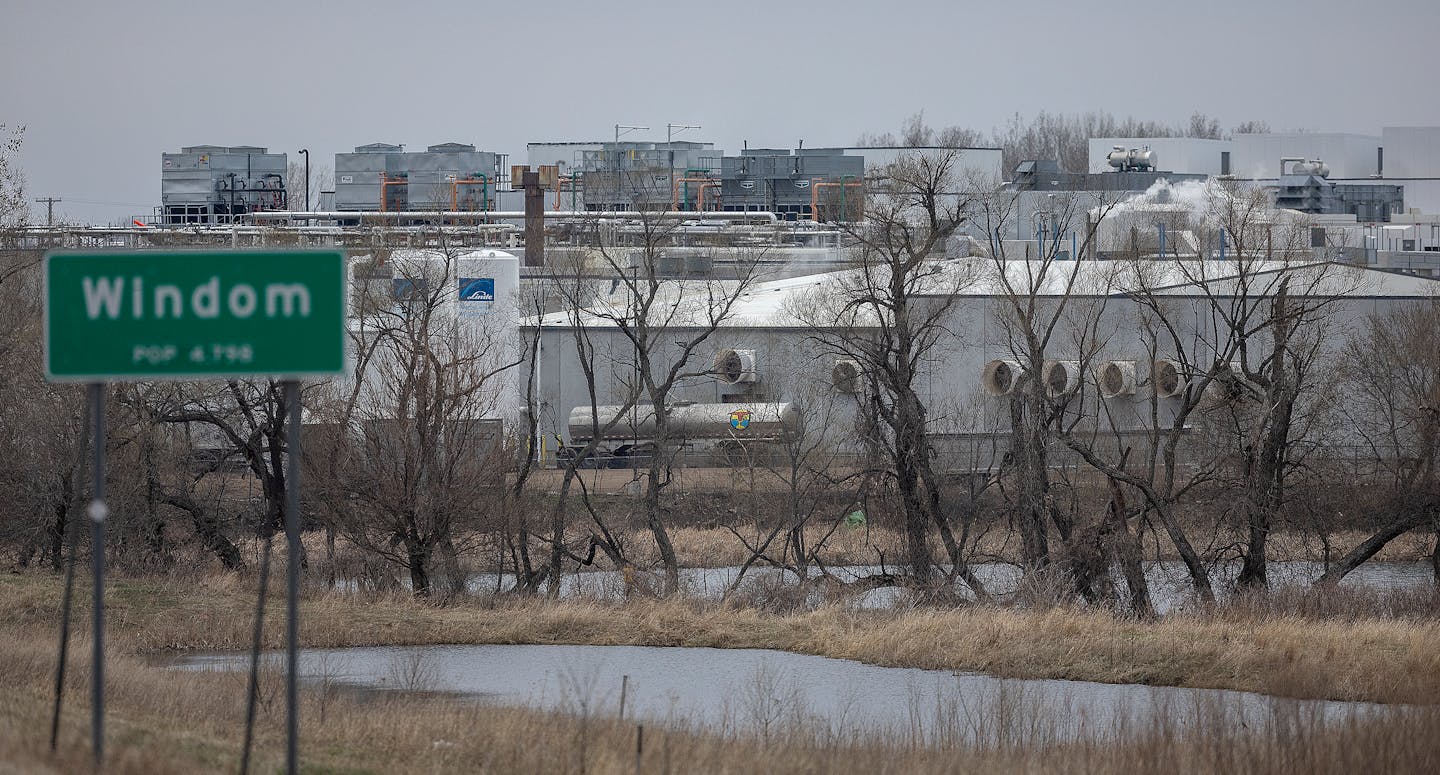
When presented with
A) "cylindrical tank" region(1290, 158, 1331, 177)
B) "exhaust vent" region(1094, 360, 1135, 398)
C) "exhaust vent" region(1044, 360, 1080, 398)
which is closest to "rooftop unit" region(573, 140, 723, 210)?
"exhaust vent" region(1044, 360, 1080, 398)

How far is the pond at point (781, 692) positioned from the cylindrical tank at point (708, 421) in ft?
60.2

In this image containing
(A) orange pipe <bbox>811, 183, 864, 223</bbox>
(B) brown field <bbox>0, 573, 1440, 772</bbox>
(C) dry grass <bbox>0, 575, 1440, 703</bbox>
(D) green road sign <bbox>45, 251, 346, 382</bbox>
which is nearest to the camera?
(D) green road sign <bbox>45, 251, 346, 382</bbox>

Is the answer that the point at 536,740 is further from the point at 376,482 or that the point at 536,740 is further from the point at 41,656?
the point at 376,482

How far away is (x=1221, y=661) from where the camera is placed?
23719 millimetres

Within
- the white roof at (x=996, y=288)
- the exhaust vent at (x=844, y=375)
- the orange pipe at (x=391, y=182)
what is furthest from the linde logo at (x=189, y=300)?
the orange pipe at (x=391, y=182)

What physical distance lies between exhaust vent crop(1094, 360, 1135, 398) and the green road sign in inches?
1656

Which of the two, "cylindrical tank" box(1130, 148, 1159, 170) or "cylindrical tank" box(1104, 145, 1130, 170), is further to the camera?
"cylindrical tank" box(1104, 145, 1130, 170)

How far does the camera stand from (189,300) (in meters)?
8.07

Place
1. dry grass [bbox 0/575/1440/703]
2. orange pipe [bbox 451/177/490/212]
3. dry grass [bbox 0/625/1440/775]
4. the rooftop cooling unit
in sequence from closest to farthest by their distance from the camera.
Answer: dry grass [bbox 0/625/1440/775]
dry grass [bbox 0/575/1440/703]
the rooftop cooling unit
orange pipe [bbox 451/177/490/212]

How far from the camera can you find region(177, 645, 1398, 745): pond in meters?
17.4

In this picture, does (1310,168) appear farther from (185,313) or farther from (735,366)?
(185,313)

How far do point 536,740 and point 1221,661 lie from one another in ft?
46.9

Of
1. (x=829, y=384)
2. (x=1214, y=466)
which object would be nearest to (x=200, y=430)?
(x=829, y=384)

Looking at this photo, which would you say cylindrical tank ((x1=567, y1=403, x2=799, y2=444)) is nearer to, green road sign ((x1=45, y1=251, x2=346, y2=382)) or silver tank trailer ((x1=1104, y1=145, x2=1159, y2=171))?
green road sign ((x1=45, y1=251, x2=346, y2=382))
